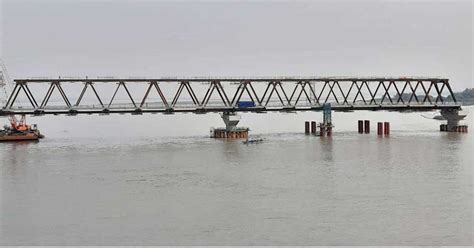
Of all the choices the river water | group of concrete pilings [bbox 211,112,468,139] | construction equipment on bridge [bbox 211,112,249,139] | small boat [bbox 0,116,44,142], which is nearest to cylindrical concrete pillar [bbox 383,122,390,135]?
group of concrete pilings [bbox 211,112,468,139]

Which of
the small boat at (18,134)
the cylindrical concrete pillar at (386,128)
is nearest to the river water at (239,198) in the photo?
the small boat at (18,134)

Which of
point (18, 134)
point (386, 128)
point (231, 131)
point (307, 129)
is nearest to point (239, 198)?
point (231, 131)

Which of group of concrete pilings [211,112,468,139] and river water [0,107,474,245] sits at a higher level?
group of concrete pilings [211,112,468,139]

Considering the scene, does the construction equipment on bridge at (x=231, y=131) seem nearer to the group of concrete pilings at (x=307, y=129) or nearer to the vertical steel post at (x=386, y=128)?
the group of concrete pilings at (x=307, y=129)

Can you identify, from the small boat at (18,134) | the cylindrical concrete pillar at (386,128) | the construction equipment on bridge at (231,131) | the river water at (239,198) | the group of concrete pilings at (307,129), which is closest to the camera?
the river water at (239,198)

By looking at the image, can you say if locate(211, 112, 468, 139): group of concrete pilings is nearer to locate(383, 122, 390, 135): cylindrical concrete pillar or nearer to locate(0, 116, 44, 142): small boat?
locate(383, 122, 390, 135): cylindrical concrete pillar

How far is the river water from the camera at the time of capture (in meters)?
29.4

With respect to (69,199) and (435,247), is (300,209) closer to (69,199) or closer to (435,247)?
(435,247)

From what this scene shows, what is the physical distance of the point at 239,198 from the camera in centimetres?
3816

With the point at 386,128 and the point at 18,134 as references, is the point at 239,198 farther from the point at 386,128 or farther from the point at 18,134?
the point at 386,128

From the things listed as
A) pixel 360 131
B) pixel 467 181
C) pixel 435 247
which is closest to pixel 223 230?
pixel 435 247

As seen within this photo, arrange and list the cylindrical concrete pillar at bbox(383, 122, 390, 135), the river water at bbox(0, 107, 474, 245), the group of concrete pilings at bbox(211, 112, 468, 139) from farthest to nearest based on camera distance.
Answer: the cylindrical concrete pillar at bbox(383, 122, 390, 135)
the group of concrete pilings at bbox(211, 112, 468, 139)
the river water at bbox(0, 107, 474, 245)

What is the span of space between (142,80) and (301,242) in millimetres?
66137

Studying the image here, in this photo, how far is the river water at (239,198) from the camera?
29.4 meters
